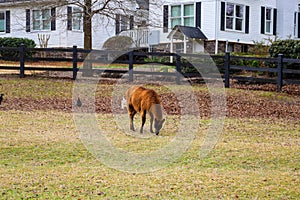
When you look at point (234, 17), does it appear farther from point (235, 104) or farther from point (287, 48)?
point (235, 104)

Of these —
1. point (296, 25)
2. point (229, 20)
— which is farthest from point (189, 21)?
point (296, 25)

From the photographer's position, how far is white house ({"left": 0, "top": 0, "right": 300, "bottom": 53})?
106 ft

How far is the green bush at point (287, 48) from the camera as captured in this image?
2370 centimetres

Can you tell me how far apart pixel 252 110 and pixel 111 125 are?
511 centimetres

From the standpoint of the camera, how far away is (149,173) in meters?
9.38

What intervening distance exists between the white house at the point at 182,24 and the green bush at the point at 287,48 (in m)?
7.21

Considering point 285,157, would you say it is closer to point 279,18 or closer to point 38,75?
point 38,75

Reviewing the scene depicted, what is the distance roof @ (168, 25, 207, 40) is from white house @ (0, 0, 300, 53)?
51 mm

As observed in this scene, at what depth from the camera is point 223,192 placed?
27.3 feet

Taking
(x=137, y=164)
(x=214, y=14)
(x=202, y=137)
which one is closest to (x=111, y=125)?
(x=202, y=137)

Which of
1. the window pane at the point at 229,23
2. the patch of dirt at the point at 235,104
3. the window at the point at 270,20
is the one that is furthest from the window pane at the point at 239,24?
the patch of dirt at the point at 235,104

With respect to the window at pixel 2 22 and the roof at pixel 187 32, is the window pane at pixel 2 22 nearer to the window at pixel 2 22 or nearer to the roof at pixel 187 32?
the window at pixel 2 22

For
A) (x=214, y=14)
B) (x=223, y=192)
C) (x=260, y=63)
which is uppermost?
(x=214, y=14)

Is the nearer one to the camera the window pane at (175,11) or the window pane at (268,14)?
the window pane at (175,11)
